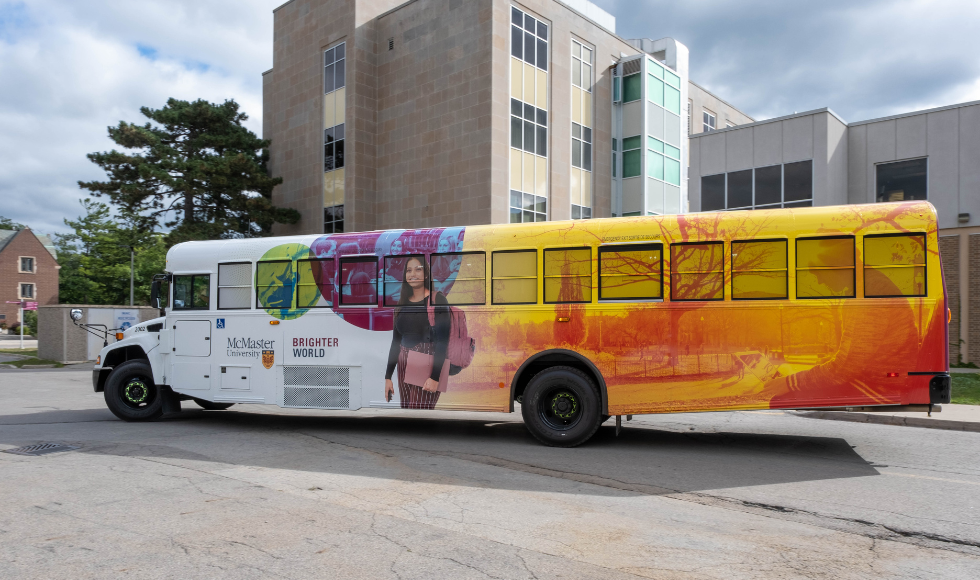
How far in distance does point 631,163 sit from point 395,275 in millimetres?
26482

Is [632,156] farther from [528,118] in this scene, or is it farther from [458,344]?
[458,344]

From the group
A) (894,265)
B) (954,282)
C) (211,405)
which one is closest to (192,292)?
(211,405)

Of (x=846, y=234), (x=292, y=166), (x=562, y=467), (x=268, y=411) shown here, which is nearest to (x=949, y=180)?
(x=846, y=234)

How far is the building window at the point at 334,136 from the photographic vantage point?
32.2m

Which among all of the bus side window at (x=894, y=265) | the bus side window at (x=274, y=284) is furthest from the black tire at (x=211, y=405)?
the bus side window at (x=894, y=265)

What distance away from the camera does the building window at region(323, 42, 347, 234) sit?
32.2m

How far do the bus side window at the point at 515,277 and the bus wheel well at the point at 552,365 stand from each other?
2.63 ft

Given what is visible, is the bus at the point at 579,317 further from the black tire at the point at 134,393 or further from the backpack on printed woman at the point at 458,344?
the black tire at the point at 134,393

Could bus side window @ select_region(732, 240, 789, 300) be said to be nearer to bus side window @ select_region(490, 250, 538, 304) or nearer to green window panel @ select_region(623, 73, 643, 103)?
bus side window @ select_region(490, 250, 538, 304)

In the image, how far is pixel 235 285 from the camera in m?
11.0

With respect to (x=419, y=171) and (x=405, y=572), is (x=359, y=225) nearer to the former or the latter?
(x=419, y=171)

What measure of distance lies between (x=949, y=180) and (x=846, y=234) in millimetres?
16349

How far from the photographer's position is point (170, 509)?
592cm

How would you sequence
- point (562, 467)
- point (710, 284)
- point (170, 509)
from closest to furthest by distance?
1. point (170, 509)
2. point (562, 467)
3. point (710, 284)
